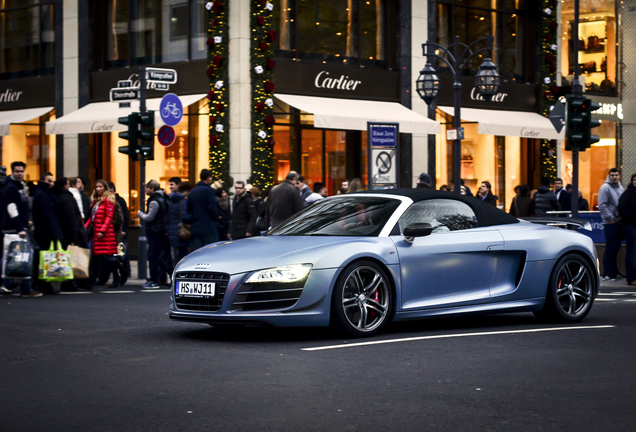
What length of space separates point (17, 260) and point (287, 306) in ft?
22.9

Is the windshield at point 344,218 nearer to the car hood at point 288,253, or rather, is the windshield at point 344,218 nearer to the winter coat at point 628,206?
the car hood at point 288,253

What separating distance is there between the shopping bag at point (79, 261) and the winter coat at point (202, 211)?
1.79 meters

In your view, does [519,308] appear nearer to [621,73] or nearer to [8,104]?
[8,104]

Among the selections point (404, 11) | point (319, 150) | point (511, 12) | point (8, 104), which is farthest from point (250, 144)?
point (511, 12)

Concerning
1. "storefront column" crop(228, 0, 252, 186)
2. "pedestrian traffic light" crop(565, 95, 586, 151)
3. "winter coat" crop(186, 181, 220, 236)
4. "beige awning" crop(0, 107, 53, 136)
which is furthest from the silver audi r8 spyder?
"beige awning" crop(0, 107, 53, 136)

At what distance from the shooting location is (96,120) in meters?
24.6

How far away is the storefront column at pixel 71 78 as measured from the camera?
88.7ft

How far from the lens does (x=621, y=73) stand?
33.7 meters

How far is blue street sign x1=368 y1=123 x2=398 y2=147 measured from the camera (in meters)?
15.9

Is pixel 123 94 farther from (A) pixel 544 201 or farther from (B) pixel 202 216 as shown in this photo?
(A) pixel 544 201

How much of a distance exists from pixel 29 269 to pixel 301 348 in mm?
7144

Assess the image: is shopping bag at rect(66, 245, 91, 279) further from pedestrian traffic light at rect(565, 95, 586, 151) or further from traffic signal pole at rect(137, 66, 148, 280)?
pedestrian traffic light at rect(565, 95, 586, 151)

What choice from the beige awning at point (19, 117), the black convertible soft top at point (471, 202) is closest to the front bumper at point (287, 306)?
the black convertible soft top at point (471, 202)

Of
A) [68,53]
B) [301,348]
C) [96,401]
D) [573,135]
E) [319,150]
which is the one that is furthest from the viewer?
[68,53]
